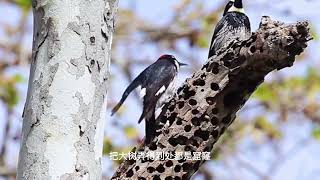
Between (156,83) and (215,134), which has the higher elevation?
(156,83)

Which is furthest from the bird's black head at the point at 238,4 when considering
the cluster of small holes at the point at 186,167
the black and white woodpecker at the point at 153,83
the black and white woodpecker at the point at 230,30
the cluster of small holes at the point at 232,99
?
the cluster of small holes at the point at 186,167

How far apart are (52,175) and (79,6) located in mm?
506

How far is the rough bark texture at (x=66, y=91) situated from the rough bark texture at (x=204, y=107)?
0.41 metres

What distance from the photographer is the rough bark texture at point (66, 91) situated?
195 cm

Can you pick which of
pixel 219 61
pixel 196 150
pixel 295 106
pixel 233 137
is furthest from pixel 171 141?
pixel 295 106

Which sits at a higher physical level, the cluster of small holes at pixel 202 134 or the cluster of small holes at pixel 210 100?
the cluster of small holes at pixel 210 100

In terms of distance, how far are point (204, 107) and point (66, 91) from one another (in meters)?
0.63

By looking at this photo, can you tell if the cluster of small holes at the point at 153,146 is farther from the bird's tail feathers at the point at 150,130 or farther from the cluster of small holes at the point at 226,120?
the cluster of small holes at the point at 226,120

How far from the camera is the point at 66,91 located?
198 centimetres

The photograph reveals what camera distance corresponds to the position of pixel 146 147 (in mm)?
2512

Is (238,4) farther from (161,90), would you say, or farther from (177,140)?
(177,140)

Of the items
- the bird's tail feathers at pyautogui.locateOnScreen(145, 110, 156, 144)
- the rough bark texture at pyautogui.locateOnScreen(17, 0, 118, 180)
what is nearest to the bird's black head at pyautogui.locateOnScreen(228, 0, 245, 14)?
the bird's tail feathers at pyautogui.locateOnScreen(145, 110, 156, 144)

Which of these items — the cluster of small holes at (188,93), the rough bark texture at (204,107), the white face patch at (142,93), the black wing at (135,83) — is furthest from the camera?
the white face patch at (142,93)

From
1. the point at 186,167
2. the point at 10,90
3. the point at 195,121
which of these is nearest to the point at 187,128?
the point at 195,121
